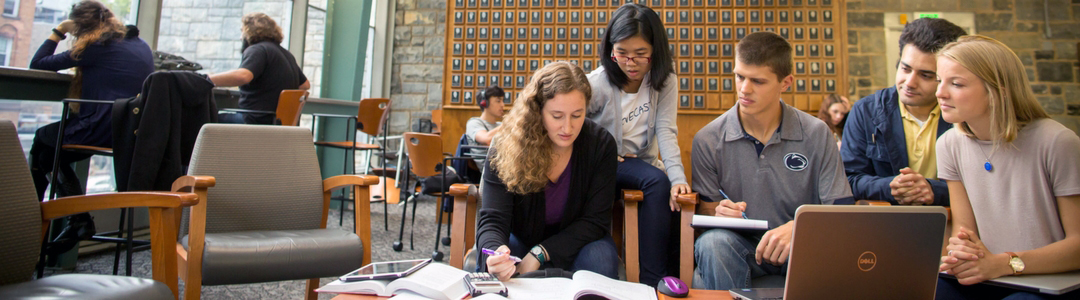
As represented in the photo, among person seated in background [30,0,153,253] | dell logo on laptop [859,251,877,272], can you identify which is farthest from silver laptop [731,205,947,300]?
person seated in background [30,0,153,253]

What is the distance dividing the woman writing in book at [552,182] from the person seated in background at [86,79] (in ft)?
6.72

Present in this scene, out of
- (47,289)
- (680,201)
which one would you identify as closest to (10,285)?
(47,289)

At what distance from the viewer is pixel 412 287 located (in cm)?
115

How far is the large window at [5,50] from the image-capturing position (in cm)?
294

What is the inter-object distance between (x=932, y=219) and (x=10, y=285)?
195cm

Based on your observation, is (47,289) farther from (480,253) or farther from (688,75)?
(688,75)

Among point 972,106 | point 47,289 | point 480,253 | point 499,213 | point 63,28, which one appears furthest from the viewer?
point 63,28

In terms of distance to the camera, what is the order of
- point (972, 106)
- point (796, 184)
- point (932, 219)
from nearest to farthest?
point (932, 219)
point (972, 106)
point (796, 184)

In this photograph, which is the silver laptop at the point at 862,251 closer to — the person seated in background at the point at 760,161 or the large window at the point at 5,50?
the person seated in background at the point at 760,161

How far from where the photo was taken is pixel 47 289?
1.24 metres

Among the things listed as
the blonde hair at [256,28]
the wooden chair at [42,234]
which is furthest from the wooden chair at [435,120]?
the wooden chair at [42,234]

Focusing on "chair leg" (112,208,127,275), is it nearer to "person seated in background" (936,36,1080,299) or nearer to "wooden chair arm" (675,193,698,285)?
"wooden chair arm" (675,193,698,285)

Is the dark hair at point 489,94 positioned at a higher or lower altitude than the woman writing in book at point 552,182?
higher

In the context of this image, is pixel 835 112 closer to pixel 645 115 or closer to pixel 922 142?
pixel 922 142
